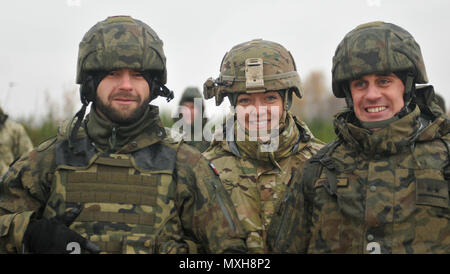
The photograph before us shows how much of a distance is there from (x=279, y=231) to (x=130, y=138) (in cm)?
135

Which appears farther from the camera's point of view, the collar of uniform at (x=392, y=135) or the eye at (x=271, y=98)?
the eye at (x=271, y=98)

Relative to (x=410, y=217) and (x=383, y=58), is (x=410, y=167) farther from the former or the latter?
(x=383, y=58)

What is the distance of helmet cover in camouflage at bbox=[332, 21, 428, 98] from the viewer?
417cm

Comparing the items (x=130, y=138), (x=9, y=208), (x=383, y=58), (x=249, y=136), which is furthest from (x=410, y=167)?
(x=9, y=208)

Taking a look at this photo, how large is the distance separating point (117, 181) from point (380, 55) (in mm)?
2129

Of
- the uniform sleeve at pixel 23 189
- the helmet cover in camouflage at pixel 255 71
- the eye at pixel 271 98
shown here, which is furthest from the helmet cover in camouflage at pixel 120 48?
the eye at pixel 271 98

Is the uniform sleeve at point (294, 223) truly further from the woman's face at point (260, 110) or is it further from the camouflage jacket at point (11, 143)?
the camouflage jacket at point (11, 143)

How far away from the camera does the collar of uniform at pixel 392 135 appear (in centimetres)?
408

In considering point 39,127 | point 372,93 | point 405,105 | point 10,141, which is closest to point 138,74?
point 372,93

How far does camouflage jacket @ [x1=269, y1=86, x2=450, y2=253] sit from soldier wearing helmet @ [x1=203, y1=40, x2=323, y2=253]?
556mm

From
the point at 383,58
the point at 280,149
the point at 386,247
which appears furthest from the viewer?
the point at 280,149

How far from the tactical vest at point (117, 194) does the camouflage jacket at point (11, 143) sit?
5963mm
